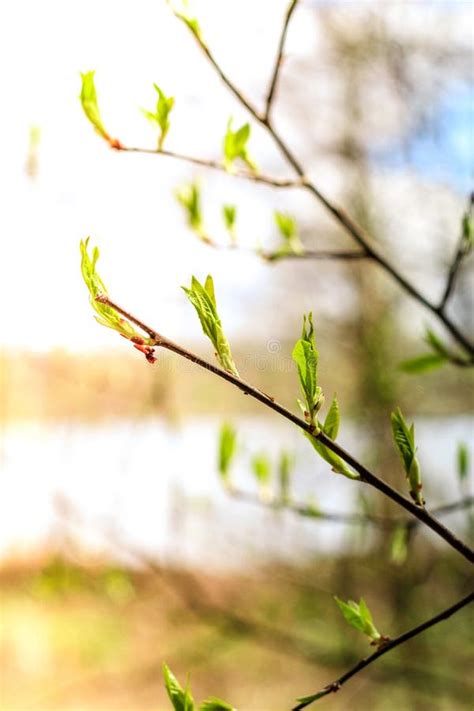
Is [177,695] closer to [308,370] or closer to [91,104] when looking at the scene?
[308,370]

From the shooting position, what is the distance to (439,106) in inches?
52.1

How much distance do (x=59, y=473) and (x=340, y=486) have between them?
626 mm

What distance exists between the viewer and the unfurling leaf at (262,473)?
1.99 ft

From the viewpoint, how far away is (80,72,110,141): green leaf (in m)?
0.38

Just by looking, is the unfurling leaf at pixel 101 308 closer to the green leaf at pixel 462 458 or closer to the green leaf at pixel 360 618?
the green leaf at pixel 360 618

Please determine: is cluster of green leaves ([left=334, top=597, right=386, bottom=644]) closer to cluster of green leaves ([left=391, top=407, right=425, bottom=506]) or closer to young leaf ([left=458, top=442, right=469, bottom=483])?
cluster of green leaves ([left=391, top=407, right=425, bottom=506])

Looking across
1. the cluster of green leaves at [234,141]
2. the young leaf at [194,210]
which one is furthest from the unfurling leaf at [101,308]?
the young leaf at [194,210]

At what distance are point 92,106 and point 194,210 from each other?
16 cm

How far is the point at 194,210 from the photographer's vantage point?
0.55 m

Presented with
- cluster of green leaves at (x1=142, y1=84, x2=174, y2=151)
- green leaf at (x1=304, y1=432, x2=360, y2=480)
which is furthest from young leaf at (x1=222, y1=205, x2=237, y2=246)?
green leaf at (x1=304, y1=432, x2=360, y2=480)

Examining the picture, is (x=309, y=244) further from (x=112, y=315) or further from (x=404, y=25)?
(x=112, y=315)

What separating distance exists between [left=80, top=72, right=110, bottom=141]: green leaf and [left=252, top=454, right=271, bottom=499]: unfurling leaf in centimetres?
30

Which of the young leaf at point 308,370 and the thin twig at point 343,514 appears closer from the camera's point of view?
the young leaf at point 308,370

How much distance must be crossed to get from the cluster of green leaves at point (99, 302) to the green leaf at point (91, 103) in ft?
0.60
